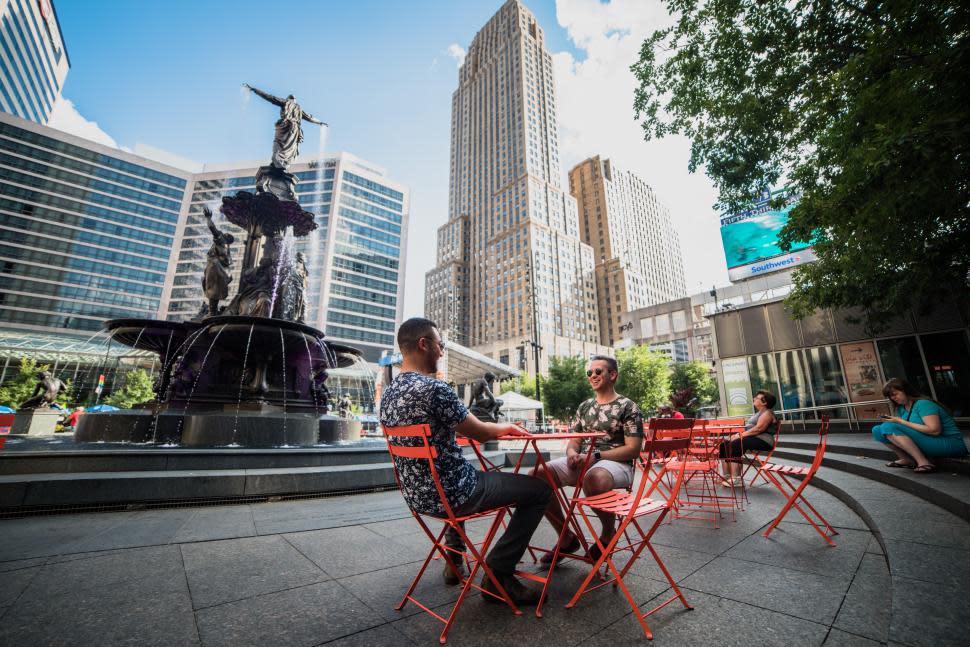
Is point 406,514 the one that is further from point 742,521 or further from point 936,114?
point 936,114

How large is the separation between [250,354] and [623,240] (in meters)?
114

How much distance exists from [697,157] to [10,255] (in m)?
94.7

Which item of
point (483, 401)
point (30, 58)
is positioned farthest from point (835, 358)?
point (30, 58)

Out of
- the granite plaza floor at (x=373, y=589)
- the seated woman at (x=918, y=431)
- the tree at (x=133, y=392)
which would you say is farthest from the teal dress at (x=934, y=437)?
the tree at (x=133, y=392)

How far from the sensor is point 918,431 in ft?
16.7

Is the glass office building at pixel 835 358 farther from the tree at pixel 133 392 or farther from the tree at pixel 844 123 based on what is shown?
the tree at pixel 133 392

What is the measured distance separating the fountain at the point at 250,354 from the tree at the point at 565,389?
30.9 meters

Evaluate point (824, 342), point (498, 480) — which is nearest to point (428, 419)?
point (498, 480)

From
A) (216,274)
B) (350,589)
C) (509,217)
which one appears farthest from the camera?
(509,217)

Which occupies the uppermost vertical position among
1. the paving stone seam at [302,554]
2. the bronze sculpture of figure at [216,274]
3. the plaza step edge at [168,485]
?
the bronze sculpture of figure at [216,274]

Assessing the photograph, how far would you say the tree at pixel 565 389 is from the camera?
39.1m

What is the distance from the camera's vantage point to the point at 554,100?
10506cm

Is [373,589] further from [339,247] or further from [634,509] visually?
[339,247]

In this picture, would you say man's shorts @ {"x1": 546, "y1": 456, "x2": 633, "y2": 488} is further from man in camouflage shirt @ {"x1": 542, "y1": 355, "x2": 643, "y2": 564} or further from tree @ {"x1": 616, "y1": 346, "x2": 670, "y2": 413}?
tree @ {"x1": 616, "y1": 346, "x2": 670, "y2": 413}
